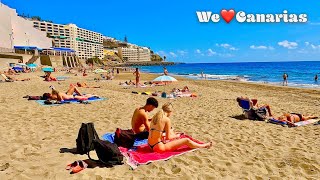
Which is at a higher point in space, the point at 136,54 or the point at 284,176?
the point at 136,54

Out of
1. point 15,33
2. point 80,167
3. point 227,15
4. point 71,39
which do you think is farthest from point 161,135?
point 71,39

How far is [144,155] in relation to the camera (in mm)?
4602

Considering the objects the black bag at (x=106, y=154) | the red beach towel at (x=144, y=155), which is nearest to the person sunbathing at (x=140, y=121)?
the red beach towel at (x=144, y=155)

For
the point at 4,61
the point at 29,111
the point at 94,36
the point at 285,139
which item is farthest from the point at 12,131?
the point at 94,36

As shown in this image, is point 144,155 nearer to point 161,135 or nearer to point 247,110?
point 161,135

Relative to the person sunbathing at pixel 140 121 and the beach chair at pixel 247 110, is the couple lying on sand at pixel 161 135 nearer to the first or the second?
the person sunbathing at pixel 140 121

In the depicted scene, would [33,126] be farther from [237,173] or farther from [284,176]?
[284,176]

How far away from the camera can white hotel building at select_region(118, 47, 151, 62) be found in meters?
152

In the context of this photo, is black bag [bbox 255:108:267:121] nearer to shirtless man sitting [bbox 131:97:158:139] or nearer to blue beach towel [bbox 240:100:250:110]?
blue beach towel [bbox 240:100:250:110]

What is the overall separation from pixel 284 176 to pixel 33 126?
18.3 feet

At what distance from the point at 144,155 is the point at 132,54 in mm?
154738

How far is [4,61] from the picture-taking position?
1442 inches

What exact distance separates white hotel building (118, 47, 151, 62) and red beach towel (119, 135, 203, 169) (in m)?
147

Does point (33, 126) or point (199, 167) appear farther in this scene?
point (33, 126)
